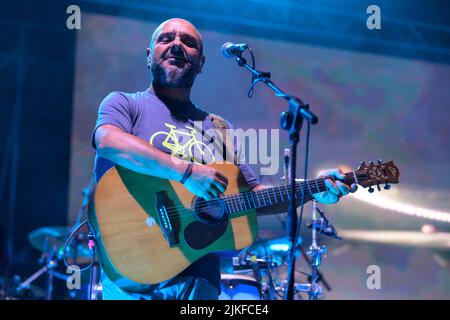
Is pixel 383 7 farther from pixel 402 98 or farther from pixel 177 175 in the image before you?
pixel 177 175

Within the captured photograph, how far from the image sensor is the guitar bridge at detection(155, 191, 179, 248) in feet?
8.34

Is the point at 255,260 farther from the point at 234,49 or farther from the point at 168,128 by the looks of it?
the point at 234,49

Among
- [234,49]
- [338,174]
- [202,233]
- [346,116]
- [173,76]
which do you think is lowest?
[202,233]

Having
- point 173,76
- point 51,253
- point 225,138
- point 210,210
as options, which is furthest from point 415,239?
point 173,76

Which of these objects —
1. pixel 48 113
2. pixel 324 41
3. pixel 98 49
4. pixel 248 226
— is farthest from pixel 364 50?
pixel 248 226

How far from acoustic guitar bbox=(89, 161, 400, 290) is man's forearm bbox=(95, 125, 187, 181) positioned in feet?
0.36

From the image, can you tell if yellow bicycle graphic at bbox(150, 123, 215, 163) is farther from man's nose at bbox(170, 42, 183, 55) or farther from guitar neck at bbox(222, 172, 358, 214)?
man's nose at bbox(170, 42, 183, 55)

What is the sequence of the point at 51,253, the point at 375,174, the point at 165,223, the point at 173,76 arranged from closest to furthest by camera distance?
the point at 165,223 → the point at 375,174 → the point at 173,76 → the point at 51,253

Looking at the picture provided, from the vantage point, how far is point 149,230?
100 inches

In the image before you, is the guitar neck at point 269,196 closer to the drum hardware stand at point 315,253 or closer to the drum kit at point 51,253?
the drum hardware stand at point 315,253

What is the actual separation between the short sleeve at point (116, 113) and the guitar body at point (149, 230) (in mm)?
260

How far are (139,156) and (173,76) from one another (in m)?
0.75

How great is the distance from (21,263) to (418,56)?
22.6 ft

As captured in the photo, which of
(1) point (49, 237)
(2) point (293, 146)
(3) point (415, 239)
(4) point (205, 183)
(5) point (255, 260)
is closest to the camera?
(2) point (293, 146)
